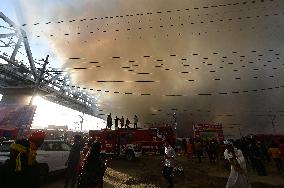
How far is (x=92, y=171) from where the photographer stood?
17.7ft

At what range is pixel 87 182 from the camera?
5328 millimetres

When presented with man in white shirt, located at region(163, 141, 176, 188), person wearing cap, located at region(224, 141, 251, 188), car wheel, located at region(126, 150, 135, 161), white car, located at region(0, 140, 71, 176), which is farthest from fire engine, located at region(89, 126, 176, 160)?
person wearing cap, located at region(224, 141, 251, 188)

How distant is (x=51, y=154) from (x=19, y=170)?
7.34 m

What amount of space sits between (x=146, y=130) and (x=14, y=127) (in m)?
13.2

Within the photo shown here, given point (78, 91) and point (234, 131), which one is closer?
point (78, 91)

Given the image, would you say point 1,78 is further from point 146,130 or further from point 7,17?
point 146,130

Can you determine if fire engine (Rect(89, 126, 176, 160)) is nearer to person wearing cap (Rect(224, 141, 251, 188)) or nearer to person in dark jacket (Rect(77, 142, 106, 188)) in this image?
person wearing cap (Rect(224, 141, 251, 188))

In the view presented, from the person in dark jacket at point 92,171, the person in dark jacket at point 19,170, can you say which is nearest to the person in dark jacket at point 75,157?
the person in dark jacket at point 92,171

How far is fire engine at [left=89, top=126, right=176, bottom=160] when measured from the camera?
1878 cm

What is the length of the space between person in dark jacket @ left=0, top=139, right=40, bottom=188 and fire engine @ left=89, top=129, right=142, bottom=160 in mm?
14988

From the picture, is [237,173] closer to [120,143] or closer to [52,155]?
[52,155]

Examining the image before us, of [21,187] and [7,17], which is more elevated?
[7,17]

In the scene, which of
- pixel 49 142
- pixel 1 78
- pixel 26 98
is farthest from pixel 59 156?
pixel 26 98

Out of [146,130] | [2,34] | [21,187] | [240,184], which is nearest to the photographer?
[21,187]
